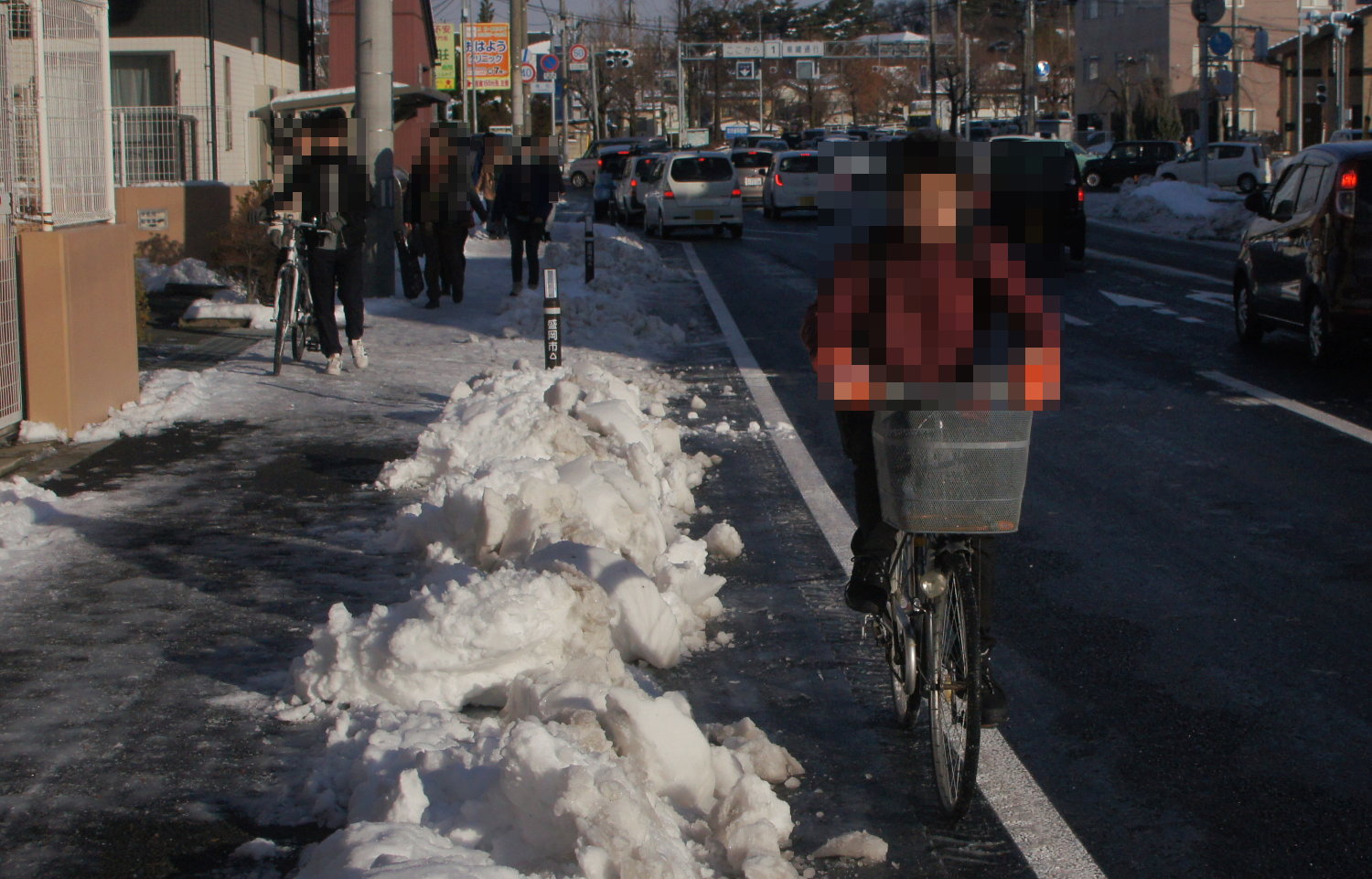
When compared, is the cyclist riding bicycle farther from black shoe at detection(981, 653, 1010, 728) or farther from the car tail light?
the car tail light

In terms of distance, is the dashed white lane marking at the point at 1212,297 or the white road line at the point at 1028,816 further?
the dashed white lane marking at the point at 1212,297

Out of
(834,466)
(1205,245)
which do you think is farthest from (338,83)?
(834,466)

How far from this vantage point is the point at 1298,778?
4.54 meters

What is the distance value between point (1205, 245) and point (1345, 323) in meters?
18.0

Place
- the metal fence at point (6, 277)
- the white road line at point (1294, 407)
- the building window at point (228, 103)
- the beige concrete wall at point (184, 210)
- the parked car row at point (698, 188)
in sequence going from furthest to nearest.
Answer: the parked car row at point (698, 188), the building window at point (228, 103), the beige concrete wall at point (184, 210), the white road line at point (1294, 407), the metal fence at point (6, 277)

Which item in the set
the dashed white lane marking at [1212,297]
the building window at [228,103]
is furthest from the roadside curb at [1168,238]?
the building window at [228,103]

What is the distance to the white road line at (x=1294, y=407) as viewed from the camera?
32.9 feet

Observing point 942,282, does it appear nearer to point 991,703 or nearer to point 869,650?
point 991,703

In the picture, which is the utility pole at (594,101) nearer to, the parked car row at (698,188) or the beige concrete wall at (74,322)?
the parked car row at (698,188)

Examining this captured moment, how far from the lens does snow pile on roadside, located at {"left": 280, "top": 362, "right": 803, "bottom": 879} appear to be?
3602 millimetres

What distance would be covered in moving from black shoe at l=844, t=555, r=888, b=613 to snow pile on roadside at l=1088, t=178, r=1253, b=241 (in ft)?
91.8

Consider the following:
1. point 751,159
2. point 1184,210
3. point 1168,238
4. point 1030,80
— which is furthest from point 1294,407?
point 1030,80

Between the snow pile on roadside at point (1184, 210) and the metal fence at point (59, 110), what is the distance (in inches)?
995

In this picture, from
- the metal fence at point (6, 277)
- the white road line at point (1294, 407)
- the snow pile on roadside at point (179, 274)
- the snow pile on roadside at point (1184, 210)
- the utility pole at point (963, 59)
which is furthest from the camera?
the utility pole at point (963, 59)
